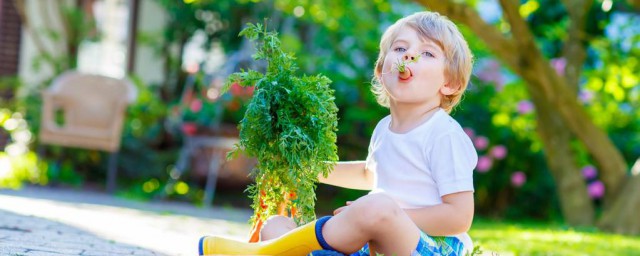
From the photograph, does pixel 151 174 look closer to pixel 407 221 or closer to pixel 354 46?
pixel 354 46

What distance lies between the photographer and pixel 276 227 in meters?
2.51

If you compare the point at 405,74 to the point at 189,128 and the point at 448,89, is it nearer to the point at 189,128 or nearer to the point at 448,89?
the point at 448,89

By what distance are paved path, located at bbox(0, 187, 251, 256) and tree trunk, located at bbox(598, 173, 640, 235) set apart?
10.4 ft

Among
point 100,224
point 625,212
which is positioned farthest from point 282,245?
point 625,212

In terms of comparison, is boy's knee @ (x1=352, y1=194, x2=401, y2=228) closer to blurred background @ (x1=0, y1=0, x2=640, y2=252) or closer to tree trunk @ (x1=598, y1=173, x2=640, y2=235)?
blurred background @ (x1=0, y1=0, x2=640, y2=252)

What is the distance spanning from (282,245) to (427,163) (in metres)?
0.45

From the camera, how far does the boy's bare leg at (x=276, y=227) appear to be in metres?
2.50

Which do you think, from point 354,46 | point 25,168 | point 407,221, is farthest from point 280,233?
point 354,46

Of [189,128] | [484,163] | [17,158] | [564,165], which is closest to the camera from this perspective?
[564,165]

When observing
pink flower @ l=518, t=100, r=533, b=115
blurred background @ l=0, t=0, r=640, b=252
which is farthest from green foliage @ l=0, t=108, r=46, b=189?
pink flower @ l=518, t=100, r=533, b=115

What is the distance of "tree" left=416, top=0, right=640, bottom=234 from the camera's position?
6840 millimetres

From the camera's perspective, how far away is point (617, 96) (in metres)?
8.67

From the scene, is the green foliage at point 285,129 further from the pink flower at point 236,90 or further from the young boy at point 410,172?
the pink flower at point 236,90

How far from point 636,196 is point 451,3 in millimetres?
2634
